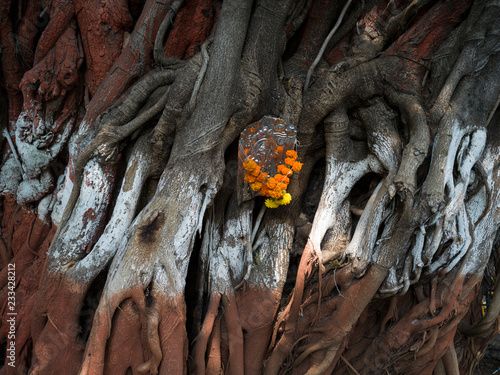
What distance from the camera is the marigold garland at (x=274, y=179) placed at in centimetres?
250

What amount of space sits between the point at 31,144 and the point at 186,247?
1.74m

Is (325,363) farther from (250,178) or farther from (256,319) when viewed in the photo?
(250,178)

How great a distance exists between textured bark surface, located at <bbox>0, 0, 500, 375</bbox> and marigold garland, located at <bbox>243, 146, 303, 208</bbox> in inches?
3.2

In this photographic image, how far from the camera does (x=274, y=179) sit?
253 centimetres

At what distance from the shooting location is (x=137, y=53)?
2961 mm

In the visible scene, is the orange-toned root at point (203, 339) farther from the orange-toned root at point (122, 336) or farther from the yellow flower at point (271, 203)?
the yellow flower at point (271, 203)

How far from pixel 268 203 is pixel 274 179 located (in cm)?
17

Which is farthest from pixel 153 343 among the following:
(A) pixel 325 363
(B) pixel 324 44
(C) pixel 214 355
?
(B) pixel 324 44

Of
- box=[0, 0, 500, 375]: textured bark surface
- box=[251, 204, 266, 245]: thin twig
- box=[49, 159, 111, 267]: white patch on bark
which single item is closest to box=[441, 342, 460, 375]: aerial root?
box=[0, 0, 500, 375]: textured bark surface

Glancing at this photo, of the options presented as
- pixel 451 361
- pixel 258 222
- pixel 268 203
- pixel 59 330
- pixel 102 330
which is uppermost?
pixel 268 203

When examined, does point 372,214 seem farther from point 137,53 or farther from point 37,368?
point 37,368

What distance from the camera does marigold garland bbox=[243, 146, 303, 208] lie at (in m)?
2.50

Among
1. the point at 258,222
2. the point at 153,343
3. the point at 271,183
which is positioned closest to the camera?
the point at 153,343


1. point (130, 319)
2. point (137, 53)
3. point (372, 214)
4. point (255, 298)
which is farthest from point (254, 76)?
point (130, 319)
